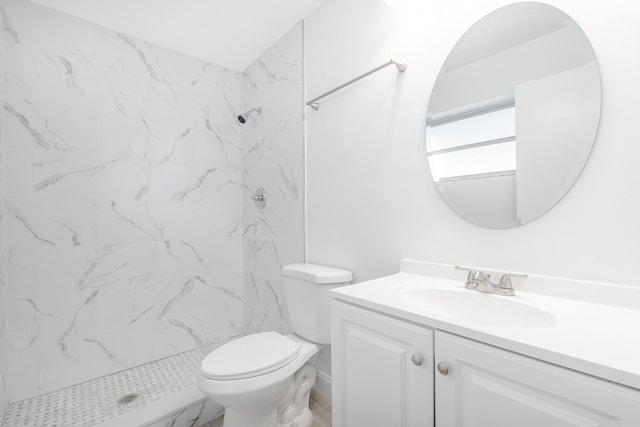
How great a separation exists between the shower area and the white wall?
0.28 m

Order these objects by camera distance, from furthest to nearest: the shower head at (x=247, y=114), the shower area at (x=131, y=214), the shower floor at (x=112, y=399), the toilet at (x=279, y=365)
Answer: the shower head at (x=247, y=114)
the shower area at (x=131, y=214)
the shower floor at (x=112, y=399)
the toilet at (x=279, y=365)

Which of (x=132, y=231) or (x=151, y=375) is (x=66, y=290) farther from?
(x=151, y=375)

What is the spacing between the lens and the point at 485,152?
1095 mm

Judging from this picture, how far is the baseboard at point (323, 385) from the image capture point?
1.72 meters

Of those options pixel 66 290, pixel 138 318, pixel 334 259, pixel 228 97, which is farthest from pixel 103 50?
pixel 334 259

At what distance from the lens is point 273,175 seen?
2.18 metres

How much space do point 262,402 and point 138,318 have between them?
1.29 meters

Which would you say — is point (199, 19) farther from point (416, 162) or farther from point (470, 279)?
point (470, 279)

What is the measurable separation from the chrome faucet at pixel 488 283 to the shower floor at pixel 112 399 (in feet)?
5.06

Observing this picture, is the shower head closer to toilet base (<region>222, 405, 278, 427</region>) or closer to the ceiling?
the ceiling

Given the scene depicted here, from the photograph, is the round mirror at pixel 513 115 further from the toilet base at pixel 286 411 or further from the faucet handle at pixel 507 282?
the toilet base at pixel 286 411

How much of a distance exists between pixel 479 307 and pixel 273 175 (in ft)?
5.28

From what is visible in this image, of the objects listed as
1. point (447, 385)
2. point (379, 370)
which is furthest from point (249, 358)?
point (447, 385)

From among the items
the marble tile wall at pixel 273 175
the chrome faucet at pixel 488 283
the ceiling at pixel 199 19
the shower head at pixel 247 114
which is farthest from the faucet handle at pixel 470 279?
the shower head at pixel 247 114
